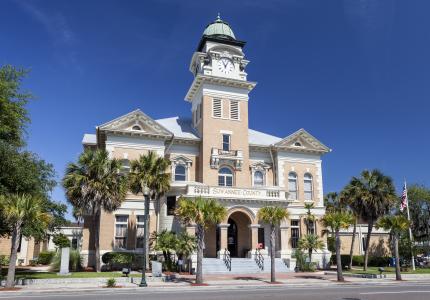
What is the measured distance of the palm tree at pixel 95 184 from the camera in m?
29.8

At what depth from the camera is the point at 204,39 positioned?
145ft

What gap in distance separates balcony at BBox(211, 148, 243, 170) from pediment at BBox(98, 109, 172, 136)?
4960 millimetres

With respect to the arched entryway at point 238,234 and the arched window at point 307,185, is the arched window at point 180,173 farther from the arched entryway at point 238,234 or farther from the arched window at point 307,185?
the arched window at point 307,185

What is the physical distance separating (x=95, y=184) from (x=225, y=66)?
2012 cm

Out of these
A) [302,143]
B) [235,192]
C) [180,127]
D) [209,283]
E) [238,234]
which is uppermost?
[180,127]

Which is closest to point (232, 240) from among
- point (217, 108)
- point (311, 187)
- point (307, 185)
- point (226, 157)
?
point (226, 157)

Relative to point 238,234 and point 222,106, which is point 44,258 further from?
point 222,106

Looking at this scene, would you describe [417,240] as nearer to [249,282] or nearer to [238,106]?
[238,106]

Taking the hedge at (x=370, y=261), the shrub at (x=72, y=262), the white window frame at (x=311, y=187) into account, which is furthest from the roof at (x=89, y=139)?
the hedge at (x=370, y=261)

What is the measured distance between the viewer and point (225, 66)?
43062 mm

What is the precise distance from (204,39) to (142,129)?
13028 mm

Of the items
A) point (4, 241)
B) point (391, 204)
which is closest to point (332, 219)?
point (391, 204)

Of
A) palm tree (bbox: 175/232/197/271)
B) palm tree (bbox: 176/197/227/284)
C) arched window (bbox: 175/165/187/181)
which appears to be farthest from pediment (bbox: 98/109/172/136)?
palm tree (bbox: 176/197/227/284)

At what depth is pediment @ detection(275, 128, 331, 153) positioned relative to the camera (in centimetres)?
4284
